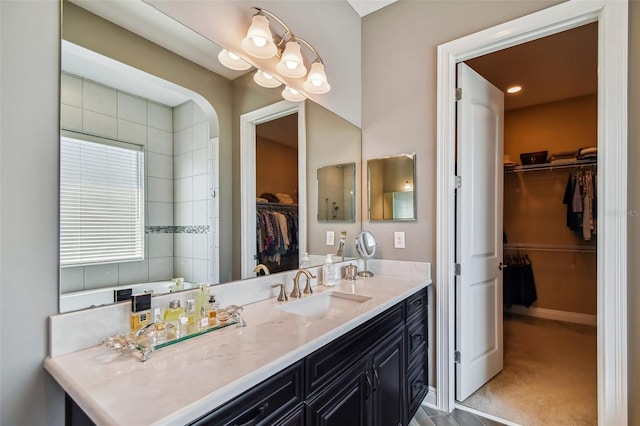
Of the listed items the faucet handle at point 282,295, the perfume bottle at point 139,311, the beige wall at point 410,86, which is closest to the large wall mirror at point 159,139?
the perfume bottle at point 139,311

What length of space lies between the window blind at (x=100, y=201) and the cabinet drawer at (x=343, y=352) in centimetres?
78

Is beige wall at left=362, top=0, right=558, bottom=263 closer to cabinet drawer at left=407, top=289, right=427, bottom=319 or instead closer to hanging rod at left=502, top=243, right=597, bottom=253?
cabinet drawer at left=407, top=289, right=427, bottom=319

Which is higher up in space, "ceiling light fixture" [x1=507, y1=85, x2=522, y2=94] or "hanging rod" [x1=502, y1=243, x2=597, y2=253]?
"ceiling light fixture" [x1=507, y1=85, x2=522, y2=94]

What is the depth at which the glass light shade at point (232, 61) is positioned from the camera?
1.46 metres

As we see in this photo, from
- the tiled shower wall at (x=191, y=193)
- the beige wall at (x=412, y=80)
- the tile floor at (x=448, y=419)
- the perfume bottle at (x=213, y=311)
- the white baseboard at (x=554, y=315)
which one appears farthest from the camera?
the white baseboard at (x=554, y=315)

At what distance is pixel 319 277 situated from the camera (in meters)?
2.00

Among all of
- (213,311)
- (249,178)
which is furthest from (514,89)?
(213,311)

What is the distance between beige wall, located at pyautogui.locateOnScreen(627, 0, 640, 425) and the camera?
1521mm

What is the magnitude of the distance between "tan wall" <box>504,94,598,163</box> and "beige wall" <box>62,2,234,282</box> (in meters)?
4.20

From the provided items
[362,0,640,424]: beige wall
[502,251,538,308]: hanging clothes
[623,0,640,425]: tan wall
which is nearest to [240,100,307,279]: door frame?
[362,0,640,424]: beige wall

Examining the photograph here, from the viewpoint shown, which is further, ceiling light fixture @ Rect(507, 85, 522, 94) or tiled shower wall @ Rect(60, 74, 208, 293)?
ceiling light fixture @ Rect(507, 85, 522, 94)

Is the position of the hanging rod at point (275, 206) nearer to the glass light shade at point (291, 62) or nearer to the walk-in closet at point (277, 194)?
the walk-in closet at point (277, 194)

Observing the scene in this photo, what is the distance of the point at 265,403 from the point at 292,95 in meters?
1.63

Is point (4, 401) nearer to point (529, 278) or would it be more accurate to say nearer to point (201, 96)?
point (201, 96)
